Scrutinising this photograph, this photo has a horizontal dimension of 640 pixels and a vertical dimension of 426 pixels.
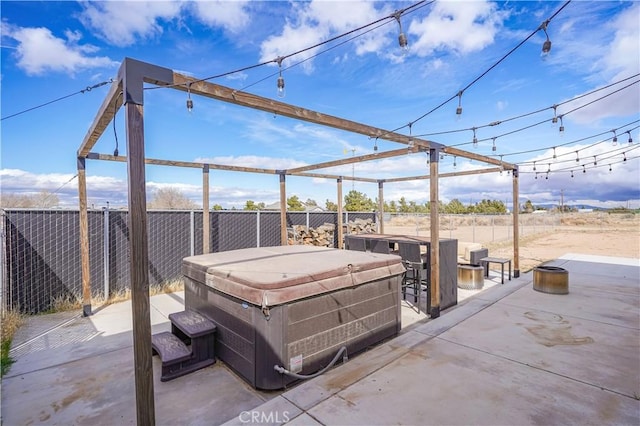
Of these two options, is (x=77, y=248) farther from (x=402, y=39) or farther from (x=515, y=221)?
(x=515, y=221)

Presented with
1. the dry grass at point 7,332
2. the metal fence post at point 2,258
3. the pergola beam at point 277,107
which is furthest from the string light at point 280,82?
the metal fence post at point 2,258

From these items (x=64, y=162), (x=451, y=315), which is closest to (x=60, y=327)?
(x=64, y=162)

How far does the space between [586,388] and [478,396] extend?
0.92m

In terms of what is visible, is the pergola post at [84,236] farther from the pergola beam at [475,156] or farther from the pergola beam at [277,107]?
the pergola beam at [475,156]

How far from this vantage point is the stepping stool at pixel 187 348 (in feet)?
8.63

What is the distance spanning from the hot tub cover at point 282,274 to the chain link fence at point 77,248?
9.19ft

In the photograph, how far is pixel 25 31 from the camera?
4285 mm

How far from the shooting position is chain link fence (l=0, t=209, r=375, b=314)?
4.38 metres

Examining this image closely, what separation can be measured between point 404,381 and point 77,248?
18.5ft

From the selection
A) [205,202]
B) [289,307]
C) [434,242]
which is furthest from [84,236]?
[434,242]

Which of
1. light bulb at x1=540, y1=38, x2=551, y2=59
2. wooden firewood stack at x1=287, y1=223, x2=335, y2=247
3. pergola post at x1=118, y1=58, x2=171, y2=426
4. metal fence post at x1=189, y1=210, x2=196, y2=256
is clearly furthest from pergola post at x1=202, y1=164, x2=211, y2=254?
light bulb at x1=540, y1=38, x2=551, y2=59

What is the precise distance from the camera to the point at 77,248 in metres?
5.00
